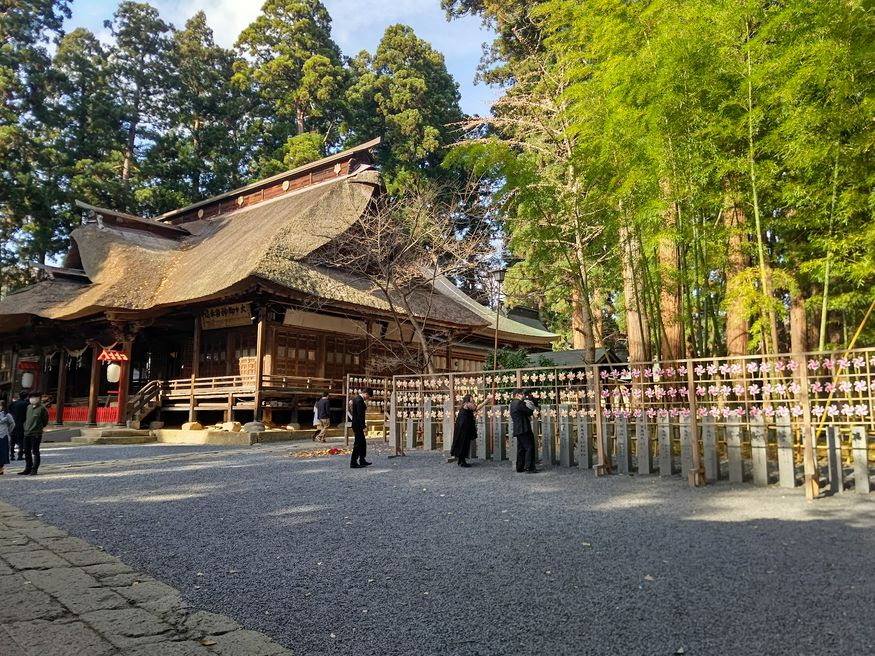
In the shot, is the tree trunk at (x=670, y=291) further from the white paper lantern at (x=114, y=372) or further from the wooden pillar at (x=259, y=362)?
the white paper lantern at (x=114, y=372)

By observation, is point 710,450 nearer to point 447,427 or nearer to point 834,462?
point 834,462

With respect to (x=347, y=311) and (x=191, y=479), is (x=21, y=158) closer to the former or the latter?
(x=347, y=311)

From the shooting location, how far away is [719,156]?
625 cm

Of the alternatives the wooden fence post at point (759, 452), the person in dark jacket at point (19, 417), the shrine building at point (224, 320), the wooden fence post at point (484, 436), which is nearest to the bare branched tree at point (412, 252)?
the shrine building at point (224, 320)

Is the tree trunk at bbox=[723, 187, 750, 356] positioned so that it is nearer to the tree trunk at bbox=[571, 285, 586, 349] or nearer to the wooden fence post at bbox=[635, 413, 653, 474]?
the wooden fence post at bbox=[635, 413, 653, 474]

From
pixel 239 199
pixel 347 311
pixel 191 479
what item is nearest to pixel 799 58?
pixel 191 479

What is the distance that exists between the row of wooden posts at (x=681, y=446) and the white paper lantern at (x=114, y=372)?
30.1ft

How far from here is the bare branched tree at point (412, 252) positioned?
1301 centimetres

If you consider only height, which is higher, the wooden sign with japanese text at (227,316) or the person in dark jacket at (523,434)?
the wooden sign with japanese text at (227,316)

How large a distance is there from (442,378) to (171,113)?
27125mm

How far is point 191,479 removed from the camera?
24.9 feet

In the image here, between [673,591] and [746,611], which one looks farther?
Answer: [673,591]

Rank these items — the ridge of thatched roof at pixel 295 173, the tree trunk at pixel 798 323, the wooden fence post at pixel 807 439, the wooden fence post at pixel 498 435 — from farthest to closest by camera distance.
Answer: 1. the ridge of thatched roof at pixel 295 173
2. the tree trunk at pixel 798 323
3. the wooden fence post at pixel 498 435
4. the wooden fence post at pixel 807 439

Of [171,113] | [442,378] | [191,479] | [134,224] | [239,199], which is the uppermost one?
[171,113]
